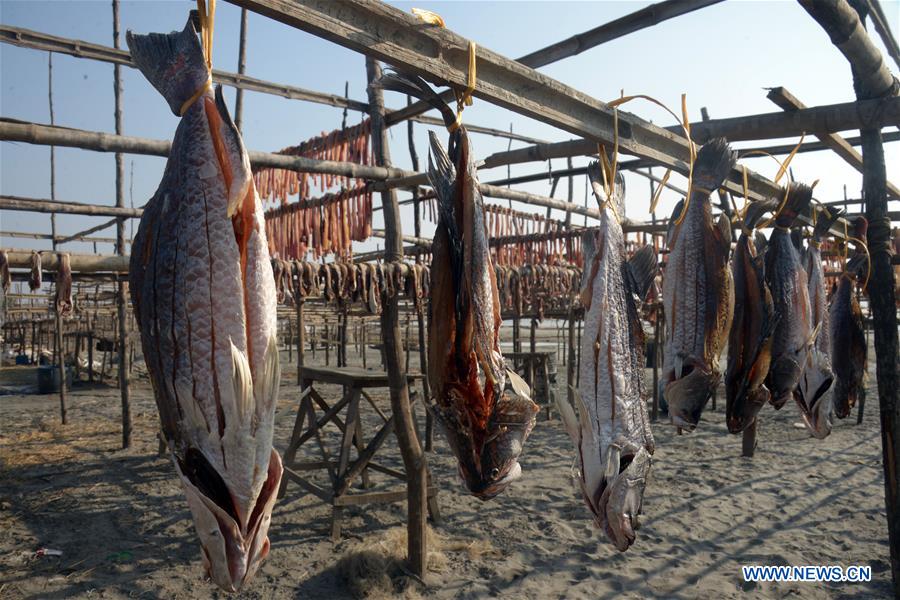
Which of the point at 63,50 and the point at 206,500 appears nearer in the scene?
the point at 206,500

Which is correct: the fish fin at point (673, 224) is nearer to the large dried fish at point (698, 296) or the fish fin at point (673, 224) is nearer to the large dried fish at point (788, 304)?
the large dried fish at point (698, 296)

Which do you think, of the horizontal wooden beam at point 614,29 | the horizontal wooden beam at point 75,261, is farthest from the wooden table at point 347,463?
the horizontal wooden beam at point 614,29

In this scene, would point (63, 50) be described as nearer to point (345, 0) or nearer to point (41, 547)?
point (41, 547)

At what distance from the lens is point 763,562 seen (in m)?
6.34

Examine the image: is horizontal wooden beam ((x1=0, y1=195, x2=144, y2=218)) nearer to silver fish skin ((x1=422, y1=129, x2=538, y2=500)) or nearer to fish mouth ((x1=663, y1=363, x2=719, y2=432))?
silver fish skin ((x1=422, y1=129, x2=538, y2=500))

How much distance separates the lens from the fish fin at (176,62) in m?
1.84

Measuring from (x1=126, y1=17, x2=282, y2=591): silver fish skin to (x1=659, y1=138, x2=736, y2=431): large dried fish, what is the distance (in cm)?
195

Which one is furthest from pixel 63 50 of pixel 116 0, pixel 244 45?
pixel 116 0

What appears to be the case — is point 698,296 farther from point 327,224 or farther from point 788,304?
point 327,224

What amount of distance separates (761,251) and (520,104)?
2144 millimetres

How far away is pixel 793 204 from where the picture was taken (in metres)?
3.54

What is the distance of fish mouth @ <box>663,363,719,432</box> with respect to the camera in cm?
276

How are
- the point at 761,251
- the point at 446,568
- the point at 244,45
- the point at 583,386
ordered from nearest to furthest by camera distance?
the point at 583,386
the point at 761,251
the point at 446,568
the point at 244,45

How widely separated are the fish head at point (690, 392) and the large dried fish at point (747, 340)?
0.95ft
